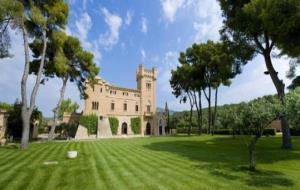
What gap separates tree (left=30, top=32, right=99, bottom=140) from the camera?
22.4m

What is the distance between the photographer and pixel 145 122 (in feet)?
156

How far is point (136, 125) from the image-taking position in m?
45.6

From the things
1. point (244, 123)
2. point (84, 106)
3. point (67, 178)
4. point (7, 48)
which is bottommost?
point (67, 178)

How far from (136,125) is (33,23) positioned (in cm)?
2925

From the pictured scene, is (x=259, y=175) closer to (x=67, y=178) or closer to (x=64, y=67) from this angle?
(x=67, y=178)

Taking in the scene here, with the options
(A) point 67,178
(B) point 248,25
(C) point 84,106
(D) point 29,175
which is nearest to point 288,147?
(B) point 248,25

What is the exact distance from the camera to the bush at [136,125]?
148 ft

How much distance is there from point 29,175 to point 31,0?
15.1 meters

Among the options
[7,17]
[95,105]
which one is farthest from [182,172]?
[95,105]

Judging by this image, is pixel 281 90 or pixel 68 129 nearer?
pixel 281 90

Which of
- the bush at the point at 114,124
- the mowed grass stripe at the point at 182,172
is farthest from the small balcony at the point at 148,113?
the mowed grass stripe at the point at 182,172

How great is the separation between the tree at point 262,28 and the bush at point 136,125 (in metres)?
29.2

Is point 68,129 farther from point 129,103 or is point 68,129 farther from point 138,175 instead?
point 138,175

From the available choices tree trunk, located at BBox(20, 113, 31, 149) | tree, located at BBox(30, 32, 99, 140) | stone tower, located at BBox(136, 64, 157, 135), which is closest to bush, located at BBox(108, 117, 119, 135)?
stone tower, located at BBox(136, 64, 157, 135)
